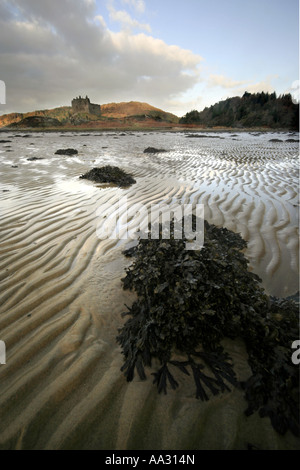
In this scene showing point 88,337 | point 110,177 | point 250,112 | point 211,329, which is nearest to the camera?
point 211,329

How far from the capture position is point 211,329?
5.57ft

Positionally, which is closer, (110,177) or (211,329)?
(211,329)

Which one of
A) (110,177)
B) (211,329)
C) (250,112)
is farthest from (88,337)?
(250,112)

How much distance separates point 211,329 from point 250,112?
80123 mm

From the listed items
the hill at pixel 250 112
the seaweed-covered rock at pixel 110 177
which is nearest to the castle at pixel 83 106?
the hill at pixel 250 112

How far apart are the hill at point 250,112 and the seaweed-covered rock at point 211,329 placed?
205ft

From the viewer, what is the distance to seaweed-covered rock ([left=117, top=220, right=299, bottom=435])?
1395mm

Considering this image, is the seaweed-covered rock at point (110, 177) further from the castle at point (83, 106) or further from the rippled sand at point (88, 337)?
the castle at point (83, 106)

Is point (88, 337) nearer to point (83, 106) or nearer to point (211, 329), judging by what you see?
point (211, 329)

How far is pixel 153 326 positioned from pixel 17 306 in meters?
1.39

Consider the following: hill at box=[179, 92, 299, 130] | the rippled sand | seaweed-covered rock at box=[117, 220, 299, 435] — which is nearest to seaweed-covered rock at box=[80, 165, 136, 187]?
the rippled sand

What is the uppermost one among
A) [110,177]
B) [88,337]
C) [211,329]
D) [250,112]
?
[250,112]

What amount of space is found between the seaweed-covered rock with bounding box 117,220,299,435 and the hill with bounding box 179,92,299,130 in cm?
6245

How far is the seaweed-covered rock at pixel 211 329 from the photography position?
4.58ft
